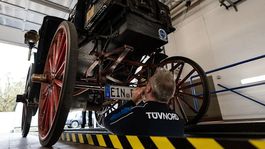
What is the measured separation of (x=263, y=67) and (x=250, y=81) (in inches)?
15.0

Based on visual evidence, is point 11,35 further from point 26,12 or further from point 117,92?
point 117,92

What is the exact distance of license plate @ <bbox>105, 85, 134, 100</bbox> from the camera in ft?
5.59

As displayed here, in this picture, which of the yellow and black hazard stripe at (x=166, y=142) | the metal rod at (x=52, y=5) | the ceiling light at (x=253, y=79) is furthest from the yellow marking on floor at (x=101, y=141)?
the metal rod at (x=52, y=5)

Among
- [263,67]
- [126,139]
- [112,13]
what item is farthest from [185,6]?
[126,139]

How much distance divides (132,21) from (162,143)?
1151mm

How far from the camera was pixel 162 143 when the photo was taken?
96cm

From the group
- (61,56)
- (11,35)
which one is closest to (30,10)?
(11,35)

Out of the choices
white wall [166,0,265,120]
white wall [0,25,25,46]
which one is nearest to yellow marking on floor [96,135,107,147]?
white wall [166,0,265,120]

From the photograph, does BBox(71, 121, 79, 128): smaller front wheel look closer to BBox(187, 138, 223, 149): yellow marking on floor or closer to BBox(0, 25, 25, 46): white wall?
BBox(0, 25, 25, 46): white wall

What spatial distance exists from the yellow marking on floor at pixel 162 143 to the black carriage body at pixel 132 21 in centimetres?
104

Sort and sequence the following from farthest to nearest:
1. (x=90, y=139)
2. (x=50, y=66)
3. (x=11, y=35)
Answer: (x=11, y=35)
(x=50, y=66)
(x=90, y=139)

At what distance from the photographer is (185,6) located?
17.2 feet

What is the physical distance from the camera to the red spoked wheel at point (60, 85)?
4.11 ft

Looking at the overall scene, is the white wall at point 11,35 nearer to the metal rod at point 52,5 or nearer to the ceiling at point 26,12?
the ceiling at point 26,12
